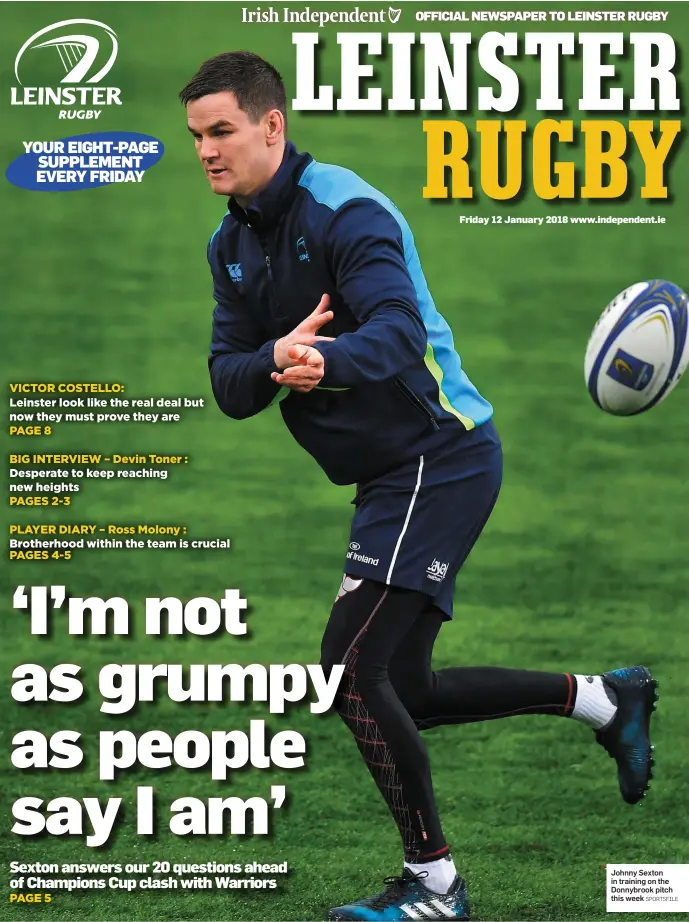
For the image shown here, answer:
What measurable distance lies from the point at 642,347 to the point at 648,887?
183 cm

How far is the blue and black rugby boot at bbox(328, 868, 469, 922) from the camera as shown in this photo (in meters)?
5.22

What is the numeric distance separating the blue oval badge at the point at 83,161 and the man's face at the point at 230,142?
92 cm

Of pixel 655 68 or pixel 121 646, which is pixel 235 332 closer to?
pixel 121 646

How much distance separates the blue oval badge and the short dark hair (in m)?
0.86

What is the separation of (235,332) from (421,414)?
673 mm

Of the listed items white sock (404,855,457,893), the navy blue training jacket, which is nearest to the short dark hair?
the navy blue training jacket

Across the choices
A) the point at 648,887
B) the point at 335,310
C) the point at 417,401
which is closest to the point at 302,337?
the point at 335,310

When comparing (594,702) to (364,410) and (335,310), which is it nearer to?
(364,410)

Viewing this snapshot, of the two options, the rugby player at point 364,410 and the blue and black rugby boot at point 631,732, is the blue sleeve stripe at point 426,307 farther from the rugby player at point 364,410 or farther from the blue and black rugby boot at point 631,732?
the blue and black rugby boot at point 631,732

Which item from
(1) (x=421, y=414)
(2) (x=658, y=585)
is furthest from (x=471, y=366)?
(1) (x=421, y=414)

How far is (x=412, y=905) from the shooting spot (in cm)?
523

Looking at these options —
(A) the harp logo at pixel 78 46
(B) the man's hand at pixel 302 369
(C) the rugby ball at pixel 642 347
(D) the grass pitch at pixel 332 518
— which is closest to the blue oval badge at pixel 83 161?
(D) the grass pitch at pixel 332 518

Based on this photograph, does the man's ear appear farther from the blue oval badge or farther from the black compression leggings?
the black compression leggings

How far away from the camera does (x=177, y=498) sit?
251 inches
